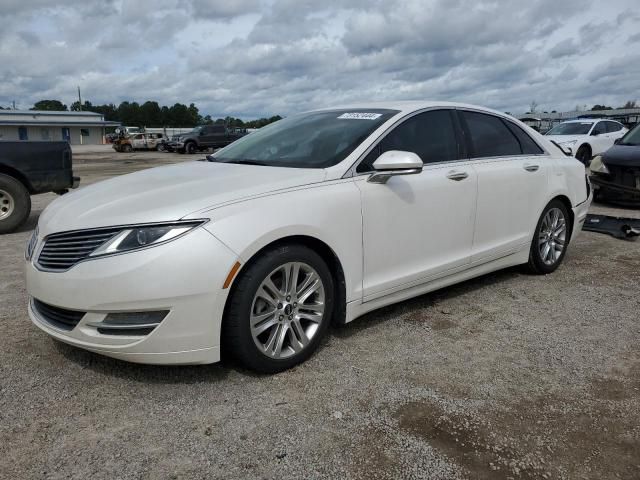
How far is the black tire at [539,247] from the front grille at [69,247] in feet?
11.9

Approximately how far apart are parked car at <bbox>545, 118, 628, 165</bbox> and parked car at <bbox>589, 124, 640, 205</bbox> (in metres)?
6.92

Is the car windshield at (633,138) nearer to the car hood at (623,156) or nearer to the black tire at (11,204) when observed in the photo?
the car hood at (623,156)

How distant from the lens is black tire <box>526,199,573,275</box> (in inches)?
191

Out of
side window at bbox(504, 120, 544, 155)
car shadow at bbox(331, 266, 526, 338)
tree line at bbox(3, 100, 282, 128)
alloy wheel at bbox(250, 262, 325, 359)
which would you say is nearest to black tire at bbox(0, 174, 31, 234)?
car shadow at bbox(331, 266, 526, 338)

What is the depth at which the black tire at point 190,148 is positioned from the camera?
32.9 meters

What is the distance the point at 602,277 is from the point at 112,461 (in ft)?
14.9

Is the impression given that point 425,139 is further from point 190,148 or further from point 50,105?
point 50,105

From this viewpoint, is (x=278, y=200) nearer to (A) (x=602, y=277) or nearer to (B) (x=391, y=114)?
(B) (x=391, y=114)

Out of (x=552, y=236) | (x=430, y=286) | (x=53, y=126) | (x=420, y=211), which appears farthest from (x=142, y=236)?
(x=53, y=126)

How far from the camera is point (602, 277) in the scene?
5082mm

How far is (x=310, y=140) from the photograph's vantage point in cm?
384

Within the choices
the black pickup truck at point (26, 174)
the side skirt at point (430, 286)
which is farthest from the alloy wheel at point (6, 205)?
the side skirt at point (430, 286)

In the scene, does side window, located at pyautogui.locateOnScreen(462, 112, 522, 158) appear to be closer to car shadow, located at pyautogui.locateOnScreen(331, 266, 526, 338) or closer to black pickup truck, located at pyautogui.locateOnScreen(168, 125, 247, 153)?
car shadow, located at pyautogui.locateOnScreen(331, 266, 526, 338)

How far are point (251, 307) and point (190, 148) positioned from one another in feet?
104
